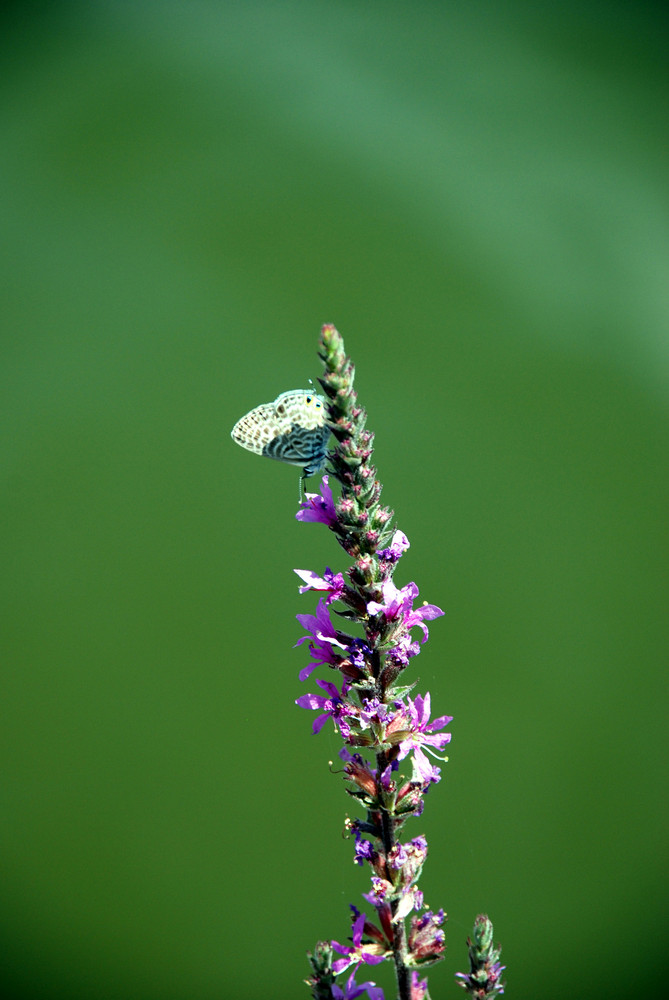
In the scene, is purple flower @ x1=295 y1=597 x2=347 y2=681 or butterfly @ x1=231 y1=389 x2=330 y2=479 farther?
butterfly @ x1=231 y1=389 x2=330 y2=479

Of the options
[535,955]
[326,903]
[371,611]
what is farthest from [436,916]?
[535,955]

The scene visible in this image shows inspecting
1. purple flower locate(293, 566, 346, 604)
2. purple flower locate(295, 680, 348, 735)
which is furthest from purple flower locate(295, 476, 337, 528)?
purple flower locate(295, 680, 348, 735)

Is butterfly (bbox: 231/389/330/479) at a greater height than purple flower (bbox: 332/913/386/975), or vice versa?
butterfly (bbox: 231/389/330/479)

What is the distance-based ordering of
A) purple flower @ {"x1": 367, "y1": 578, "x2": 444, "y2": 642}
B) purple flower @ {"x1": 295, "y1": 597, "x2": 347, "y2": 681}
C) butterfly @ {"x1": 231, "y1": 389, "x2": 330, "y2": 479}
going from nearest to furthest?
purple flower @ {"x1": 367, "y1": 578, "x2": 444, "y2": 642} → purple flower @ {"x1": 295, "y1": 597, "x2": 347, "y2": 681} → butterfly @ {"x1": 231, "y1": 389, "x2": 330, "y2": 479}

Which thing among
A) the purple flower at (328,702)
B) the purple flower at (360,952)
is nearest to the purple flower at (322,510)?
the purple flower at (328,702)

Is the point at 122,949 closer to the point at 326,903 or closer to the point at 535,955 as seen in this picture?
the point at 326,903

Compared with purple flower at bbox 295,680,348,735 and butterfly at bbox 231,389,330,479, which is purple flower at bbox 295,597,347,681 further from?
butterfly at bbox 231,389,330,479

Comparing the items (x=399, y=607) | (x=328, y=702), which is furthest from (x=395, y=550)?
(x=328, y=702)

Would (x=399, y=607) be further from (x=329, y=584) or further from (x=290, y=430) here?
(x=290, y=430)

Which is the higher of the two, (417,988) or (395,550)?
→ (395,550)
